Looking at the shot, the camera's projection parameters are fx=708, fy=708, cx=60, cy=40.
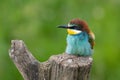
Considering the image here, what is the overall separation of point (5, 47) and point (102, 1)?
78 cm

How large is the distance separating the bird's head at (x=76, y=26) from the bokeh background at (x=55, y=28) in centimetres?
100

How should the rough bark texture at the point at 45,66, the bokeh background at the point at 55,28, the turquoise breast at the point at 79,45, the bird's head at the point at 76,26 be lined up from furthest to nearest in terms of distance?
1. the bokeh background at the point at 55,28
2. the turquoise breast at the point at 79,45
3. the bird's head at the point at 76,26
4. the rough bark texture at the point at 45,66

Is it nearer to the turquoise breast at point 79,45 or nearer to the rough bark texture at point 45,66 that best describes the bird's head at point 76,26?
the turquoise breast at point 79,45

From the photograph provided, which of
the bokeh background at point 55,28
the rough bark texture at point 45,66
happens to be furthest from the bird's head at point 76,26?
the bokeh background at point 55,28

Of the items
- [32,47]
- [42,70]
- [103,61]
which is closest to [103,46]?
[103,61]

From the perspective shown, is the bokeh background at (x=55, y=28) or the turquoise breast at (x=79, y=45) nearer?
the turquoise breast at (x=79, y=45)

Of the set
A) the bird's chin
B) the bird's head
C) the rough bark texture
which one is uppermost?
the bird's head

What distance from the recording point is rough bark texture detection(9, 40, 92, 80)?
264cm

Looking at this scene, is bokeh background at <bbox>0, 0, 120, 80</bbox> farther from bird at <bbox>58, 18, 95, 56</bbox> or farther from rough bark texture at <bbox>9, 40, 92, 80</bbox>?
rough bark texture at <bbox>9, 40, 92, 80</bbox>

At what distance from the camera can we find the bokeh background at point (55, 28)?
4.11 meters

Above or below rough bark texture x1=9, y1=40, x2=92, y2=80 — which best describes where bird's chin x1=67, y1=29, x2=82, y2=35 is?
above

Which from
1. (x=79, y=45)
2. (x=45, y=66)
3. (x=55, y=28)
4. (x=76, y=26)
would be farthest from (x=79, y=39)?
(x=55, y=28)

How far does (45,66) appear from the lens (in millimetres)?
2670

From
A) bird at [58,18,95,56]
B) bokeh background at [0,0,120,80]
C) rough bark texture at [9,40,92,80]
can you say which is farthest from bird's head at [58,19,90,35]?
bokeh background at [0,0,120,80]
